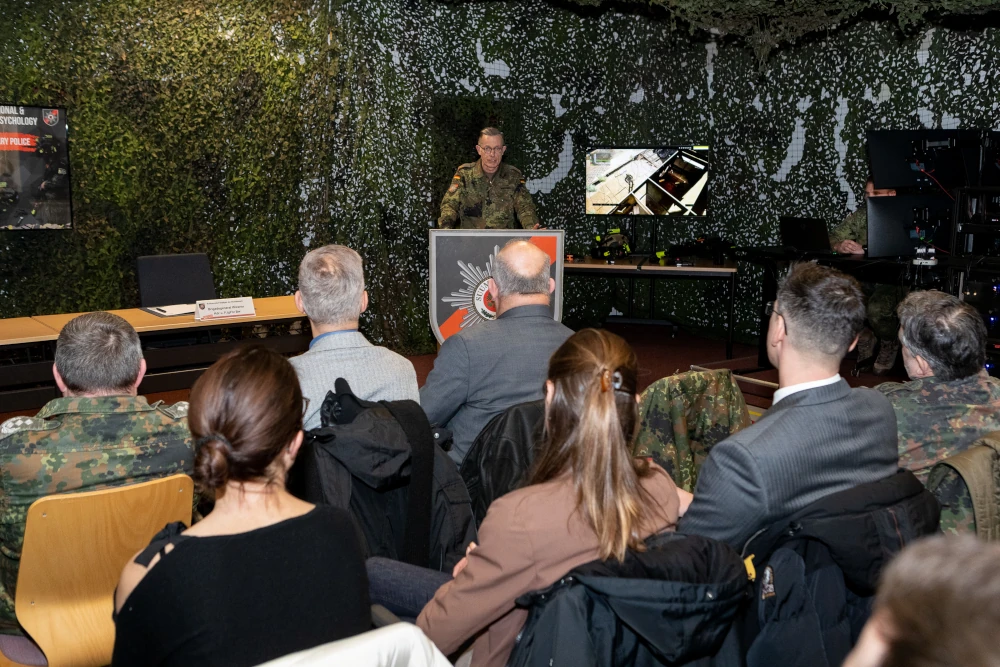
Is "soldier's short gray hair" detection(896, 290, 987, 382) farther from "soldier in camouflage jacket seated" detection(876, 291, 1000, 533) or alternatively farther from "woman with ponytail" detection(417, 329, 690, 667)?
"woman with ponytail" detection(417, 329, 690, 667)

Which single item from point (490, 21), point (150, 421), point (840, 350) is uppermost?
point (490, 21)

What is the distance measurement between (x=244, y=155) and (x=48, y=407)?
4.61 metres

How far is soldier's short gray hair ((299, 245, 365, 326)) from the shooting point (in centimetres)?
270

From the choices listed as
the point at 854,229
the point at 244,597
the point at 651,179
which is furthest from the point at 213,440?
the point at 651,179

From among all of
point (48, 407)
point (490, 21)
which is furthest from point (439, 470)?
point (490, 21)

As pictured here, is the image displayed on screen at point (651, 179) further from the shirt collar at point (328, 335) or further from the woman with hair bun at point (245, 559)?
the woman with hair bun at point (245, 559)

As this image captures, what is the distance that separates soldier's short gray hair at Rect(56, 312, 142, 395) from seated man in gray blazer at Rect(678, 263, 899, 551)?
5.07ft

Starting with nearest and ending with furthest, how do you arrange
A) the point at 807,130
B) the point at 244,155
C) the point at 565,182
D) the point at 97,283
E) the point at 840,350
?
the point at 840,350
the point at 97,283
the point at 244,155
the point at 807,130
the point at 565,182

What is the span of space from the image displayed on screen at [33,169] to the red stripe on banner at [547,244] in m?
3.29

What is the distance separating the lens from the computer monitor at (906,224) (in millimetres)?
5574

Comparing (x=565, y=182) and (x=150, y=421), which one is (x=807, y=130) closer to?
(x=565, y=182)

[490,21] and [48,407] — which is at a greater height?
[490,21]

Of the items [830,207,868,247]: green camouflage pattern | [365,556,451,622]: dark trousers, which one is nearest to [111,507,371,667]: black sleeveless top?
[365,556,451,622]: dark trousers

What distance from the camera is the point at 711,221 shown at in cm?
800
